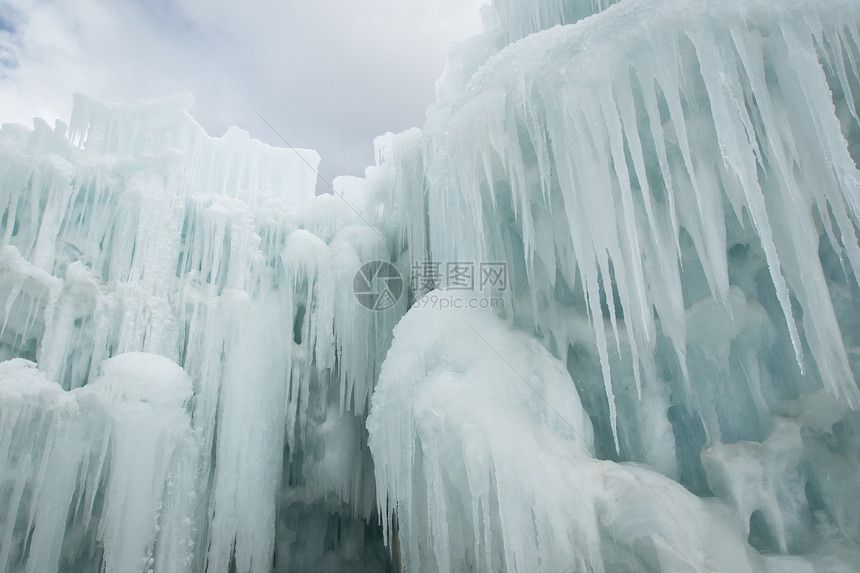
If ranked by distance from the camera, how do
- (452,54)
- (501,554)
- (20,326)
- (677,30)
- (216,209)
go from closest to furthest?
(677,30), (501,554), (20,326), (452,54), (216,209)

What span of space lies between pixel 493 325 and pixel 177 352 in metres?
3.62

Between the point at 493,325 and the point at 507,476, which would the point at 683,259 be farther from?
the point at 507,476

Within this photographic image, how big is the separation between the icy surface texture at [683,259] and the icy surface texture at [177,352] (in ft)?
7.05

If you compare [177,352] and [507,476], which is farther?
[177,352]

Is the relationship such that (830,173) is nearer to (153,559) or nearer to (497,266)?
(497,266)

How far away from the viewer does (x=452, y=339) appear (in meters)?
3.76

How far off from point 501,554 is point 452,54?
514cm

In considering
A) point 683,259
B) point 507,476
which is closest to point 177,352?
point 507,476

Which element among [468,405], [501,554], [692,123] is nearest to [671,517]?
[501,554]

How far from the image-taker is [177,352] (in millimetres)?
5023

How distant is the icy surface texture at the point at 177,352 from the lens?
403 centimetres
